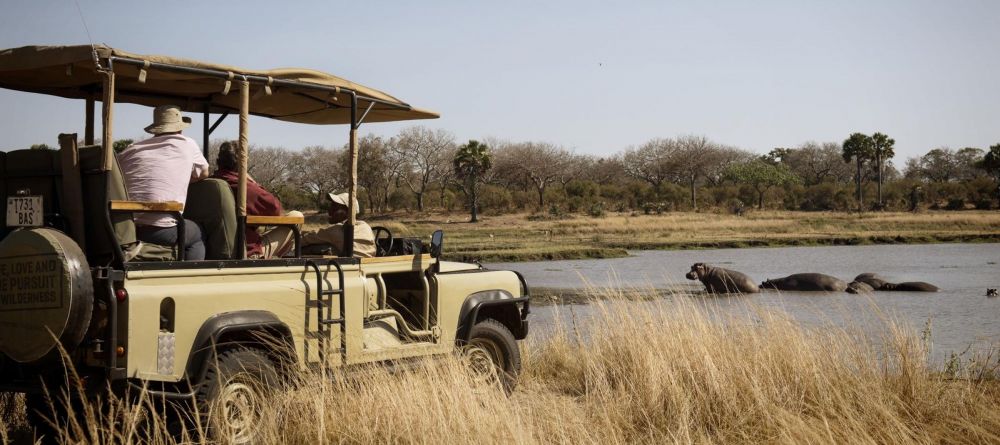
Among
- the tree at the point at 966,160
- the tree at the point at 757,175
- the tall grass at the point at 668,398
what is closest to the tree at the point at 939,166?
the tree at the point at 966,160

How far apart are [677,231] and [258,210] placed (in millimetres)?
42211

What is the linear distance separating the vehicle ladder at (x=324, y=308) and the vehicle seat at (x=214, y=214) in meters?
0.49

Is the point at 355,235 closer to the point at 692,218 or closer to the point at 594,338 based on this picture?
the point at 594,338

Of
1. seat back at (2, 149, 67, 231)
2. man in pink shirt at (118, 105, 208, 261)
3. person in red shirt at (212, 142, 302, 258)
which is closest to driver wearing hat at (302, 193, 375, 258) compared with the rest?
person in red shirt at (212, 142, 302, 258)

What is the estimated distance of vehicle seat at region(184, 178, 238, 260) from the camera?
6.03 meters

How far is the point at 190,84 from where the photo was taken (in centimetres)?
666

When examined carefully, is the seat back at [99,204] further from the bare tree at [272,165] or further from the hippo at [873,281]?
the bare tree at [272,165]

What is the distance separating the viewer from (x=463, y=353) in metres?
7.48

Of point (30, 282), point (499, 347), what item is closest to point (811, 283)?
point (499, 347)

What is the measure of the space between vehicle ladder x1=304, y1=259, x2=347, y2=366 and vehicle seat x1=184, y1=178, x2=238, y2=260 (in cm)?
49

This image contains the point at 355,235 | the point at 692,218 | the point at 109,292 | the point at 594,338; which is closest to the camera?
the point at 109,292

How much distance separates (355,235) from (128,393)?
232 cm

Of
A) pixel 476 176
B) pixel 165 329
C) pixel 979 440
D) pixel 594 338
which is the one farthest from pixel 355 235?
pixel 476 176

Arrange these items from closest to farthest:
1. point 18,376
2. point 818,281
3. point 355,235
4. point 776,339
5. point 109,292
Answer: point 109,292 < point 18,376 < point 355,235 < point 776,339 < point 818,281
